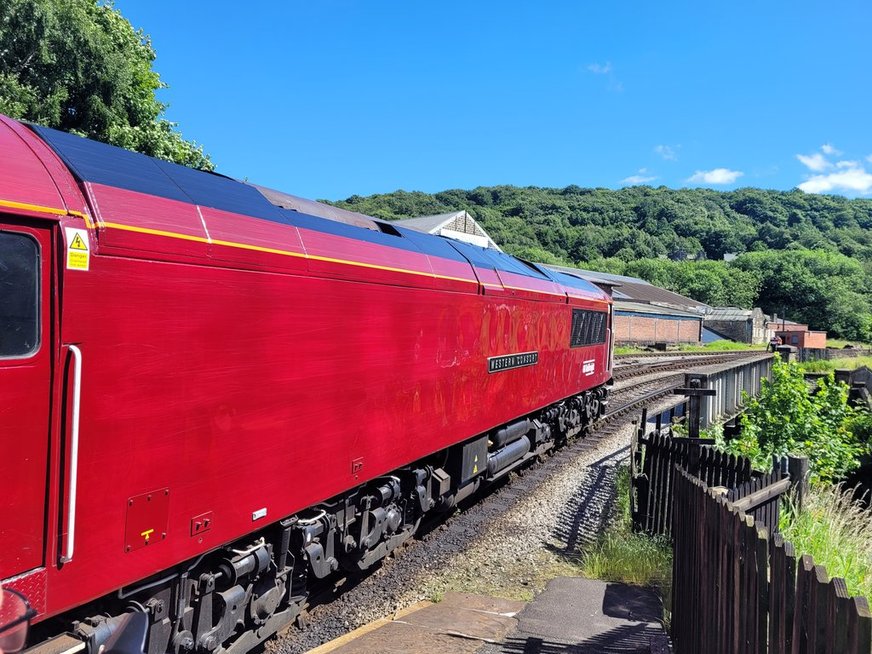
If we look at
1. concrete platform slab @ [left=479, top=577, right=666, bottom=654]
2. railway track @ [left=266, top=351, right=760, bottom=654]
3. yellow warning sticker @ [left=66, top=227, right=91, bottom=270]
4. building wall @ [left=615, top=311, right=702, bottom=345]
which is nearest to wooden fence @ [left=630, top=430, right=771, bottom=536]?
railway track @ [left=266, top=351, right=760, bottom=654]

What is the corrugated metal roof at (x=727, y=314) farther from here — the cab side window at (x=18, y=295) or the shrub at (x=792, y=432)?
the cab side window at (x=18, y=295)

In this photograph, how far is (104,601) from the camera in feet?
11.1

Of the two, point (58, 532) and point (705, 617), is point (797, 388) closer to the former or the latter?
point (705, 617)

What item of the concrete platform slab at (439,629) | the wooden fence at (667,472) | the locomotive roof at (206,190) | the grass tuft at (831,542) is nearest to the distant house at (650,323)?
the wooden fence at (667,472)

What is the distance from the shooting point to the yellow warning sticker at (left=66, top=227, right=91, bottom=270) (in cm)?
292

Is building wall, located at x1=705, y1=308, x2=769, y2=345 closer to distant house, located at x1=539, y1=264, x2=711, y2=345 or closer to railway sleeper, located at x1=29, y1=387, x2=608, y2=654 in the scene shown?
distant house, located at x1=539, y1=264, x2=711, y2=345

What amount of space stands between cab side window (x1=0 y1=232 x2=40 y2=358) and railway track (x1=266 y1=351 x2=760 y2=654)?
335cm

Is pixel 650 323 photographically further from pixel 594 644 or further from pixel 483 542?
pixel 594 644

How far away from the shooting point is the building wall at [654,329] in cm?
4956

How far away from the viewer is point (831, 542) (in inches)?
221

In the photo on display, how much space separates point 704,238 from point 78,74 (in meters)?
180

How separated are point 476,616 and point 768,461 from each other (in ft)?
15.4

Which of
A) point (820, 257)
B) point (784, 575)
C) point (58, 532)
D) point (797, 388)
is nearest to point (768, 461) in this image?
point (797, 388)

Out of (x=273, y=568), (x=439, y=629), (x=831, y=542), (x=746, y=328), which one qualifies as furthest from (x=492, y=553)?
(x=746, y=328)
